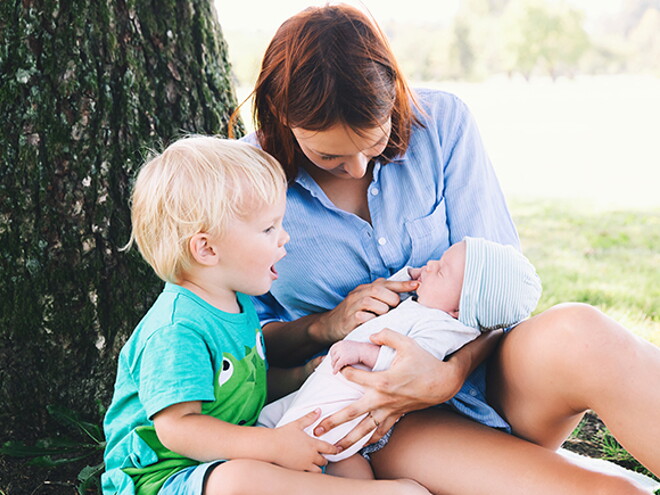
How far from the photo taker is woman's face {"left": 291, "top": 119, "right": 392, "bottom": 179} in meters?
1.75

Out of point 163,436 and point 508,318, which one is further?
point 508,318

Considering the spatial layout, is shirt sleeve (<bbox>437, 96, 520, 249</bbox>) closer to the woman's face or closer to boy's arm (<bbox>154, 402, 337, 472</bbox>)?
the woman's face

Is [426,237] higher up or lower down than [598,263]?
higher up

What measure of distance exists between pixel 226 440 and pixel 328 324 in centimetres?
46

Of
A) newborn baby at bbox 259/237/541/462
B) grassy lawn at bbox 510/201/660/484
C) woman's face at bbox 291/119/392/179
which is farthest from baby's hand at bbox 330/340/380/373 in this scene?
grassy lawn at bbox 510/201/660/484

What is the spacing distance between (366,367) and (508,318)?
372 mm

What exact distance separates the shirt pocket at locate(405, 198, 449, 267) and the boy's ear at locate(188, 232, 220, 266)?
0.57 m

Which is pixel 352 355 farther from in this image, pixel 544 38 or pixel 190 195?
pixel 544 38

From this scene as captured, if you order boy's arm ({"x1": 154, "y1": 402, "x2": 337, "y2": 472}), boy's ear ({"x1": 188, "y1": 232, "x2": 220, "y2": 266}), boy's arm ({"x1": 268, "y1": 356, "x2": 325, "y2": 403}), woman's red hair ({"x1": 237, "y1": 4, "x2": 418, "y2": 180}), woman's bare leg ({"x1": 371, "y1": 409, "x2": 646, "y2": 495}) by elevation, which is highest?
woman's red hair ({"x1": 237, "y1": 4, "x2": 418, "y2": 180})

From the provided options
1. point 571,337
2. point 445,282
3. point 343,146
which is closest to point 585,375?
point 571,337

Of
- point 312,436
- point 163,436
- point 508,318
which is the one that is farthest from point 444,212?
point 163,436

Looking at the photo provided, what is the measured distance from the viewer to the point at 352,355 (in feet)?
5.69

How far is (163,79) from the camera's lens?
2.28 meters

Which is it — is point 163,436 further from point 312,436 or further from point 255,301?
point 255,301
